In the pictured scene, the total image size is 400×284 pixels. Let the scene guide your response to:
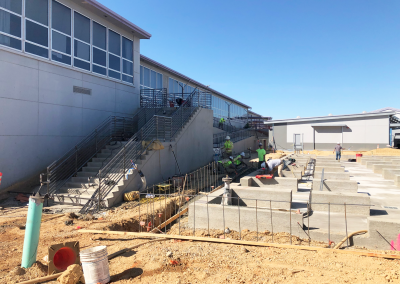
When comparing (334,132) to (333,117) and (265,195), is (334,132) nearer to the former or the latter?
(333,117)

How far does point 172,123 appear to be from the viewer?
1648cm

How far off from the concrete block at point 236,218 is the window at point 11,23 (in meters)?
9.91

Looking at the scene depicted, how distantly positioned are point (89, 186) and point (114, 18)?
32.1 ft

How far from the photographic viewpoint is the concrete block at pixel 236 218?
282 inches

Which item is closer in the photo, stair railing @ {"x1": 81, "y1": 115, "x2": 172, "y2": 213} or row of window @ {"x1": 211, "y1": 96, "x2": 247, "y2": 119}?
stair railing @ {"x1": 81, "y1": 115, "x2": 172, "y2": 213}

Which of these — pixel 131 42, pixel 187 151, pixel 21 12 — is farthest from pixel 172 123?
pixel 21 12

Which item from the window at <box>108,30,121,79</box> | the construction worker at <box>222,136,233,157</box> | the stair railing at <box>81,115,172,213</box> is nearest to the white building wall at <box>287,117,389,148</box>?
the construction worker at <box>222,136,233,157</box>

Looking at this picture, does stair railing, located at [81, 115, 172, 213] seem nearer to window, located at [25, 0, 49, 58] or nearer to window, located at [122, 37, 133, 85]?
window, located at [122, 37, 133, 85]

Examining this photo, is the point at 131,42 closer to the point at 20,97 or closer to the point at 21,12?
the point at 21,12

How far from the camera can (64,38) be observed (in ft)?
→ 43.6

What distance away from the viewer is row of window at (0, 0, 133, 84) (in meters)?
11.2

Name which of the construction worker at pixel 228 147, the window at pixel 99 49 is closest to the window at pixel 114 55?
the window at pixel 99 49

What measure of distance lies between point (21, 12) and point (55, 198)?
306 inches

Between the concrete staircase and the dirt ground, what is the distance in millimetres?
3577
